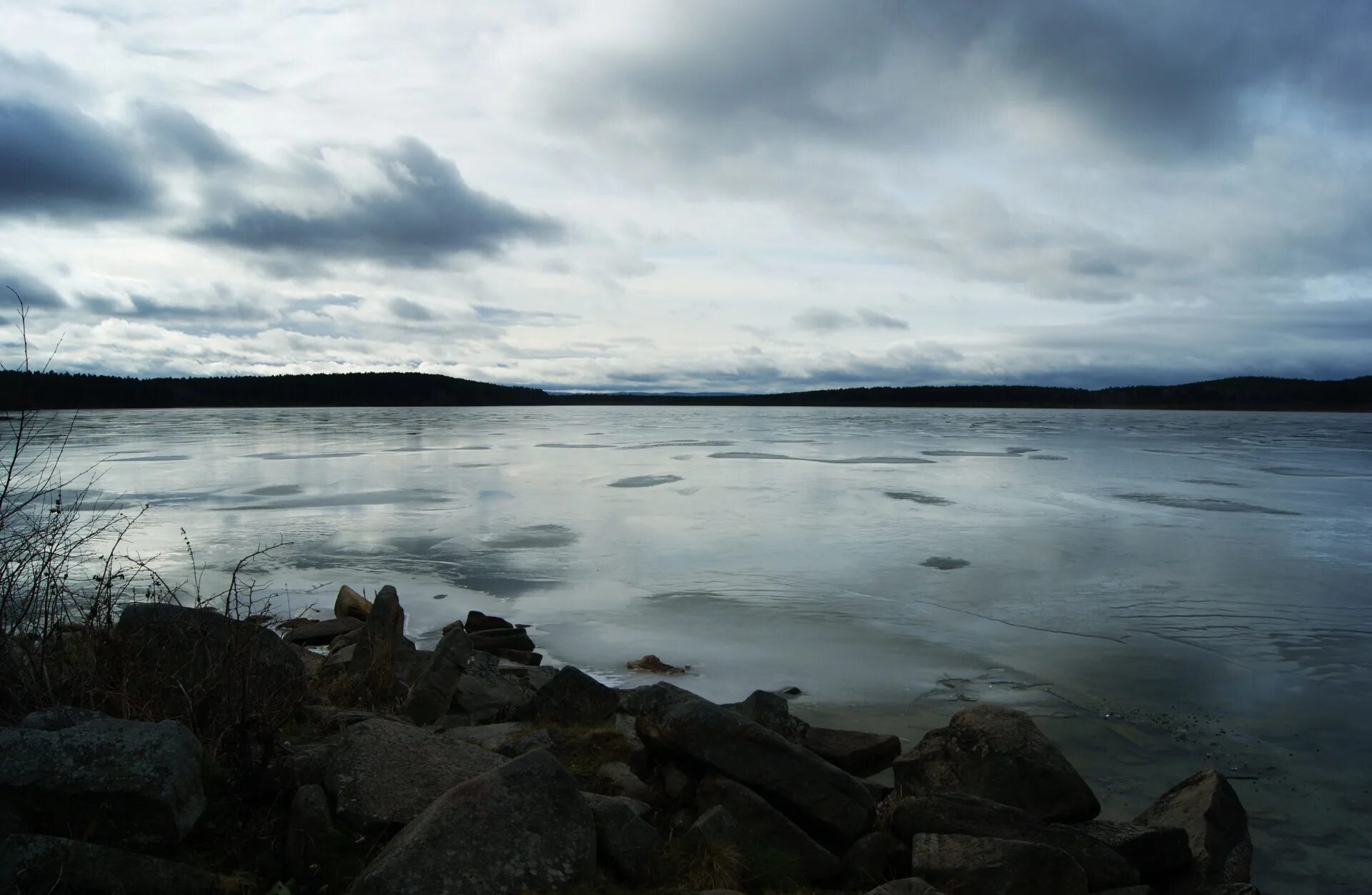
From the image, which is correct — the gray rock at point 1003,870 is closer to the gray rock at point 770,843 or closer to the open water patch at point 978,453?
the gray rock at point 770,843

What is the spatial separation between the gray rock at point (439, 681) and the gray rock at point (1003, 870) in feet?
11.3

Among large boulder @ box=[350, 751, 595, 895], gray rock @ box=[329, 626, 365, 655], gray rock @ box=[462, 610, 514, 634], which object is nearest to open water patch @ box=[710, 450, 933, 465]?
gray rock @ box=[462, 610, 514, 634]

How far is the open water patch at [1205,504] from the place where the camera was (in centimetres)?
1984

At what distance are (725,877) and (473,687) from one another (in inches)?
138

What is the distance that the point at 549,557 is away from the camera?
14914mm

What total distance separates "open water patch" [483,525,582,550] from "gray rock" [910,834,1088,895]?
464 inches

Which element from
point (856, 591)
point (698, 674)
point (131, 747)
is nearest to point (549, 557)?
point (856, 591)

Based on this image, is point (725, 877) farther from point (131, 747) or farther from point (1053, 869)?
point (131, 747)

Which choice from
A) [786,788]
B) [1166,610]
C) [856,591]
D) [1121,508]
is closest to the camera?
[786,788]

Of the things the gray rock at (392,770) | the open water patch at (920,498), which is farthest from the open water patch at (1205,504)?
the gray rock at (392,770)

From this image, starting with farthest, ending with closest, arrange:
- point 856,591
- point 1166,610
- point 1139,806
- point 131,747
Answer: point 856,591, point 1166,610, point 1139,806, point 131,747

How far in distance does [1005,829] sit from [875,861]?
0.71 m

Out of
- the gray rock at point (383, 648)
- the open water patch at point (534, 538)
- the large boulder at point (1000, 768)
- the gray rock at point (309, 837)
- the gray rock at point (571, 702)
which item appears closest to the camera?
the gray rock at point (309, 837)

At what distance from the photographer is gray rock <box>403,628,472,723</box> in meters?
6.40
